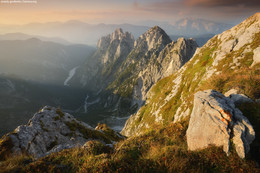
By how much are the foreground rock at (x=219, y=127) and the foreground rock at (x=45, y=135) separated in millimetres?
10742

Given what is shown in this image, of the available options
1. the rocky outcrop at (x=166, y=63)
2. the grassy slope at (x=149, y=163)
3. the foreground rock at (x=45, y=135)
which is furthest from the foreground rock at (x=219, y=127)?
the rocky outcrop at (x=166, y=63)

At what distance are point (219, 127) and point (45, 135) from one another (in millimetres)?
21830

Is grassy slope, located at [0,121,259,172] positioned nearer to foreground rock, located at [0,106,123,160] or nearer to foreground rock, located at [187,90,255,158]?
foreground rock, located at [187,90,255,158]

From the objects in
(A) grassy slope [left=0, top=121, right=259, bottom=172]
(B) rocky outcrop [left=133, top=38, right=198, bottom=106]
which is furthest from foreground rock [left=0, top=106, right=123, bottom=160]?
(B) rocky outcrop [left=133, top=38, right=198, bottom=106]

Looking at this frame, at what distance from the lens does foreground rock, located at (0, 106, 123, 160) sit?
15047mm

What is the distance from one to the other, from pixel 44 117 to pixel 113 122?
5462 inches

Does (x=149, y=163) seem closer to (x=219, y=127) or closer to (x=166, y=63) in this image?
(x=219, y=127)

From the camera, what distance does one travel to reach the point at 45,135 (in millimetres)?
18844

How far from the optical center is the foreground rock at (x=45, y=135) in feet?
49.4

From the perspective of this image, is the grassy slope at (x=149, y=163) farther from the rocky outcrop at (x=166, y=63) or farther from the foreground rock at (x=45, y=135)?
the rocky outcrop at (x=166, y=63)

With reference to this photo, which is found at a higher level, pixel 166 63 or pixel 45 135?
pixel 45 135

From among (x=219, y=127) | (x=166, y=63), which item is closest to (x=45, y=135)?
(x=219, y=127)

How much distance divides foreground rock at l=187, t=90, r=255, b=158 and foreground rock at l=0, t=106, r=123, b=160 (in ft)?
35.2

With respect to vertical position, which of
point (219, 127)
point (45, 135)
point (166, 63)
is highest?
point (219, 127)
